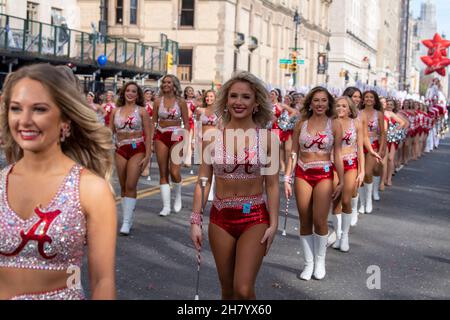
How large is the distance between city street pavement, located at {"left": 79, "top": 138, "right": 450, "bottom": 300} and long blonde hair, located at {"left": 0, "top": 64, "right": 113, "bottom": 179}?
386 cm

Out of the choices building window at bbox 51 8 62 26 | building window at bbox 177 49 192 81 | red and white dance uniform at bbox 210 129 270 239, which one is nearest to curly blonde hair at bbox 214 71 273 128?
red and white dance uniform at bbox 210 129 270 239

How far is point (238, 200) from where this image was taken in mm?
5574

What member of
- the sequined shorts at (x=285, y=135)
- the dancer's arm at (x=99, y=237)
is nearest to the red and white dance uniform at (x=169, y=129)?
the sequined shorts at (x=285, y=135)

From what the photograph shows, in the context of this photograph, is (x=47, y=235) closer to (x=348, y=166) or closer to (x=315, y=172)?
(x=315, y=172)

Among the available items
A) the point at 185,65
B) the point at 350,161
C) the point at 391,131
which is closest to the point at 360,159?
the point at 350,161

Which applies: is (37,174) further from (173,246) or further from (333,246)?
(333,246)

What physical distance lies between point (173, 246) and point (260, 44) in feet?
166

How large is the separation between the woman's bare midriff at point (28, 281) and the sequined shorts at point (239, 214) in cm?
252

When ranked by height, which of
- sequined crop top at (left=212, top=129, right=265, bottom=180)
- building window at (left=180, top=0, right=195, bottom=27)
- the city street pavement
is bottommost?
the city street pavement

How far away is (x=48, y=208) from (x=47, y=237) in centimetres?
11

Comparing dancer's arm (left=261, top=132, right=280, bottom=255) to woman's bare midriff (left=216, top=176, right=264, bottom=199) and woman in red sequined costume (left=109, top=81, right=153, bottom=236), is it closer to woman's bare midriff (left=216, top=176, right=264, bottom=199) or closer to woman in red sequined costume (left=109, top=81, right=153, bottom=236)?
woman's bare midriff (left=216, top=176, right=264, bottom=199)

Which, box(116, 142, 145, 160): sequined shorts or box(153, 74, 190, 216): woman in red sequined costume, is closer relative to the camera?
box(116, 142, 145, 160): sequined shorts

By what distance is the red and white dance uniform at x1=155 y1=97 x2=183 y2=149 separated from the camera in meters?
12.0

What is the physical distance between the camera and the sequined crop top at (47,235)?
3.01m
